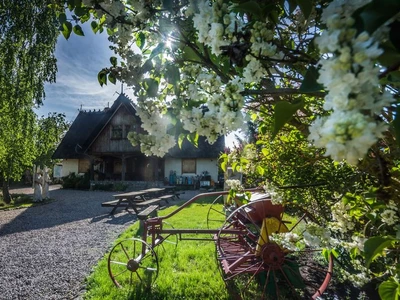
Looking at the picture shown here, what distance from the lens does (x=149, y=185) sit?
19141 mm

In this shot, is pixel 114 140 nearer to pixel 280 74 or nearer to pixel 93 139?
pixel 93 139

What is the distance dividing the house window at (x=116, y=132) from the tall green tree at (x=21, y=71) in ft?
24.1

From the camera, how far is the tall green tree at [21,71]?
10.8 meters

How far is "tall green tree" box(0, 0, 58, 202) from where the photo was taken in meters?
10.8

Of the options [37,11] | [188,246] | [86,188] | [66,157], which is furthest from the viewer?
[66,157]

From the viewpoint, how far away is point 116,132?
20.2 metres

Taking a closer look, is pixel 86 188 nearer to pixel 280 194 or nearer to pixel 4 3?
pixel 4 3

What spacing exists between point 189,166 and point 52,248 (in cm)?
1615

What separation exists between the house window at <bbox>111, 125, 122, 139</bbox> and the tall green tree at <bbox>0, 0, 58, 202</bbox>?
289 inches

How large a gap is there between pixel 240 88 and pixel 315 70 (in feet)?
0.81

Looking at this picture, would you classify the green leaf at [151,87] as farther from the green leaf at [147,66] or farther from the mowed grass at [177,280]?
the mowed grass at [177,280]

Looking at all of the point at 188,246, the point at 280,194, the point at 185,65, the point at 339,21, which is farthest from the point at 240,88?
the point at 188,246

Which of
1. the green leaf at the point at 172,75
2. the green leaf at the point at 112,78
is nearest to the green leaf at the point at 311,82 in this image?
the green leaf at the point at 172,75

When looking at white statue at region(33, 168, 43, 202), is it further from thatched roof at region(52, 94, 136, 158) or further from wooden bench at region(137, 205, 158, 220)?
wooden bench at region(137, 205, 158, 220)
